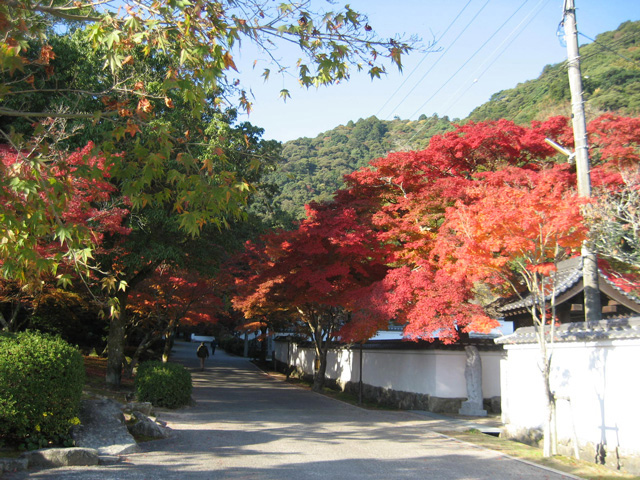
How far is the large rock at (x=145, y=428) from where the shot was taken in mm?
8844

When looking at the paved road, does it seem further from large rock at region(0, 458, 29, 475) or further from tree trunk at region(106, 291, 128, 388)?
tree trunk at region(106, 291, 128, 388)

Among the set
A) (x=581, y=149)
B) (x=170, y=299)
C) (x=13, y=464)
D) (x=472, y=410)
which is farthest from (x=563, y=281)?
(x=170, y=299)

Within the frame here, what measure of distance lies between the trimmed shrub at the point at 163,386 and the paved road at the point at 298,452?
1.52 ft

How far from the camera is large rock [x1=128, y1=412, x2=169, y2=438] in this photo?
29.0 feet

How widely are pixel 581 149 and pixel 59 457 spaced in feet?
33.2

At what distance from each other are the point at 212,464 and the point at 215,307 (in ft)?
53.5

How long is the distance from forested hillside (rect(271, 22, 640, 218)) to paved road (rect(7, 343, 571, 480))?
20.4 feet

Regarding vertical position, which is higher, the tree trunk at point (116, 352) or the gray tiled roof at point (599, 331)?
the gray tiled roof at point (599, 331)

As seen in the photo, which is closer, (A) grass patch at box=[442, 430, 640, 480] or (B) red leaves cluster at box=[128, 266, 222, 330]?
(A) grass patch at box=[442, 430, 640, 480]

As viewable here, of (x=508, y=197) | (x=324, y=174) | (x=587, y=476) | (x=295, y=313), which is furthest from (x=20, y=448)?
(x=324, y=174)

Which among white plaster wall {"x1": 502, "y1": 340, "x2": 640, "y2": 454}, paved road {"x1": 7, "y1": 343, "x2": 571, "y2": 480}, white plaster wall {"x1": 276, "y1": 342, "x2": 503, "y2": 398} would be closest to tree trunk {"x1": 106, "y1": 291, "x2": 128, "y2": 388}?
paved road {"x1": 7, "y1": 343, "x2": 571, "y2": 480}

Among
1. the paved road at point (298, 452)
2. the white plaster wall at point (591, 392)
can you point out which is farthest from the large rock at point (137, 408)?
the white plaster wall at point (591, 392)

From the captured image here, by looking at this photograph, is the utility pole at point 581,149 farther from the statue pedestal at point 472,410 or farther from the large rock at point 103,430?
the large rock at point 103,430

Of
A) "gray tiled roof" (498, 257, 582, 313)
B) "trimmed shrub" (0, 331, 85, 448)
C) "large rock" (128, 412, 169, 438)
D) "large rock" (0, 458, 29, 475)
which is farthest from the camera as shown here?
"gray tiled roof" (498, 257, 582, 313)
